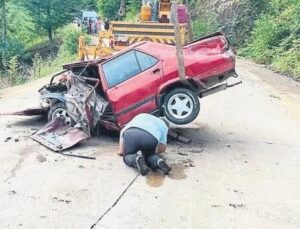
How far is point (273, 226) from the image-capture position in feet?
21.4

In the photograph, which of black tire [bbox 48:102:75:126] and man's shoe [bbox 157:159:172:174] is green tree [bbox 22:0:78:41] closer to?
black tire [bbox 48:102:75:126]

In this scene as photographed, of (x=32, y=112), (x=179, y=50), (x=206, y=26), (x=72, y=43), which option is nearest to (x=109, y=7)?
(x=72, y=43)

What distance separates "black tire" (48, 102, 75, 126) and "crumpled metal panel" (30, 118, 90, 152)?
12cm

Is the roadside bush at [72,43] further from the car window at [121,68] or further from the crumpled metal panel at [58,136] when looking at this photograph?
the car window at [121,68]

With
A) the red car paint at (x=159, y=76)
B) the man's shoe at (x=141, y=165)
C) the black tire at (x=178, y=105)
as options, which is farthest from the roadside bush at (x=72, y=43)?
the man's shoe at (x=141, y=165)

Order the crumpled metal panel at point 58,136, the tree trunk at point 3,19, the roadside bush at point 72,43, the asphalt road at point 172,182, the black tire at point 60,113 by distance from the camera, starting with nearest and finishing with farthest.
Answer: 1. the asphalt road at point 172,182
2. the crumpled metal panel at point 58,136
3. the black tire at point 60,113
4. the roadside bush at point 72,43
5. the tree trunk at point 3,19

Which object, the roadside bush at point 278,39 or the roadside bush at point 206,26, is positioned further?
the roadside bush at point 206,26

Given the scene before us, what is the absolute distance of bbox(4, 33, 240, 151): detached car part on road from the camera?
9766mm

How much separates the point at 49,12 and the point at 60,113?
→ 4220 cm

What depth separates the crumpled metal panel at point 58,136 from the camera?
971cm

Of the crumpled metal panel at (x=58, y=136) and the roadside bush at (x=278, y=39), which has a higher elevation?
the crumpled metal panel at (x=58, y=136)

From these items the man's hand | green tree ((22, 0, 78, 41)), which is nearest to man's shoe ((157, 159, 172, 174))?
the man's hand

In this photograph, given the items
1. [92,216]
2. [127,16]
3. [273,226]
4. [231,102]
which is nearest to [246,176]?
[273,226]

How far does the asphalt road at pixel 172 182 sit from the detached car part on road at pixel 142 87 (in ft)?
1.48
